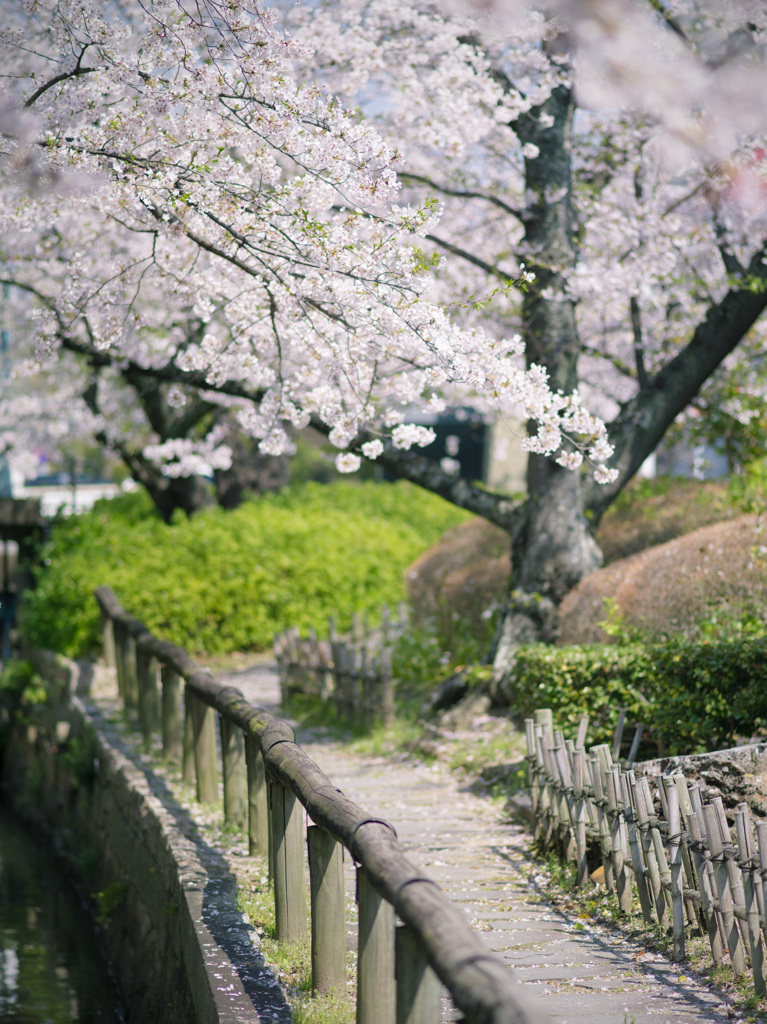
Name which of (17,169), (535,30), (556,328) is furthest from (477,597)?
(17,169)

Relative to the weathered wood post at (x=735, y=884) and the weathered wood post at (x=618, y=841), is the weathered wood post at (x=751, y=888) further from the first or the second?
the weathered wood post at (x=618, y=841)

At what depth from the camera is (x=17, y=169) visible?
4.83 metres

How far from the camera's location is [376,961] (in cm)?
295

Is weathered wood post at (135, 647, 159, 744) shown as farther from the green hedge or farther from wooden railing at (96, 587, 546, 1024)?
the green hedge

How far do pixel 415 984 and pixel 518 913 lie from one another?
2274mm

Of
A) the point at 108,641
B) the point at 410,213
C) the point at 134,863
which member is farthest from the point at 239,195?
the point at 108,641

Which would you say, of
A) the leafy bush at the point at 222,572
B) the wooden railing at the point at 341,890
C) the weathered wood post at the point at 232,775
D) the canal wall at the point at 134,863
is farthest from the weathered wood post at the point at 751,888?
the leafy bush at the point at 222,572

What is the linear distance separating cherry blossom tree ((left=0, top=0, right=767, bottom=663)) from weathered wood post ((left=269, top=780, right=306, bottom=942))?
2.21 meters

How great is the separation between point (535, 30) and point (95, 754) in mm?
6849

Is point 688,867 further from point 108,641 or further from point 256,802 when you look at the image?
point 108,641

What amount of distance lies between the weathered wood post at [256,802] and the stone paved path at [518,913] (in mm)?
856

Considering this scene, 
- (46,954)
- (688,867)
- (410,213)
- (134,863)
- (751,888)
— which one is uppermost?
(410,213)

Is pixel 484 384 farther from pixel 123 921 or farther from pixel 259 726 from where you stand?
pixel 123 921

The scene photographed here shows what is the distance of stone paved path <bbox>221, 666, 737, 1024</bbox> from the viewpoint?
3.59 m
